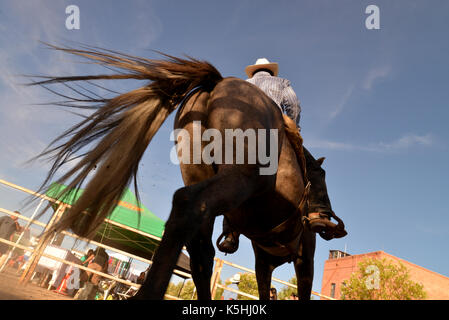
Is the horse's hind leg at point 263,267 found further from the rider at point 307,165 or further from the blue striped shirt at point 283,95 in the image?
the blue striped shirt at point 283,95

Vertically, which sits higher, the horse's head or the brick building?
the brick building

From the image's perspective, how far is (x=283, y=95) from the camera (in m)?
3.18

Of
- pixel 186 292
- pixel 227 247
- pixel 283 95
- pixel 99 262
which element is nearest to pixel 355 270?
pixel 186 292

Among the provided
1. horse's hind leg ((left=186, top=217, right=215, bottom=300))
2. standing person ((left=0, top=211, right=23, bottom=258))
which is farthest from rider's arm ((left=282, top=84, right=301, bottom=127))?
standing person ((left=0, top=211, right=23, bottom=258))

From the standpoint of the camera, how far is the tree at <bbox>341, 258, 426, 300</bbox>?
2187cm

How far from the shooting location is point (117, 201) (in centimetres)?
197

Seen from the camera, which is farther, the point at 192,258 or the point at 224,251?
the point at 224,251

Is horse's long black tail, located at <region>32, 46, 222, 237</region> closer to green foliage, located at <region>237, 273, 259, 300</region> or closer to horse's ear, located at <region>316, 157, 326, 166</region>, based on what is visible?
horse's ear, located at <region>316, 157, 326, 166</region>

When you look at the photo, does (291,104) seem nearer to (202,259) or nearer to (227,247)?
(227,247)

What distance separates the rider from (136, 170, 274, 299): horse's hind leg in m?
1.17

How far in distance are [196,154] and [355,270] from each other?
42076mm
